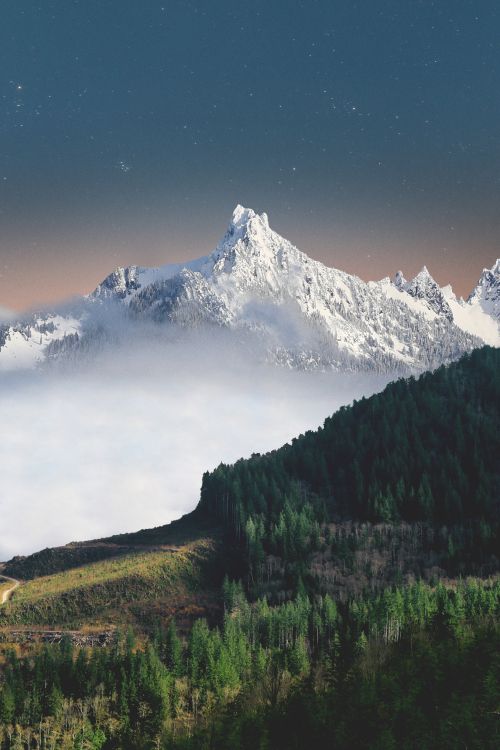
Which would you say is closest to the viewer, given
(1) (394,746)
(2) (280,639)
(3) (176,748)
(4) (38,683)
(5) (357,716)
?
(1) (394,746)

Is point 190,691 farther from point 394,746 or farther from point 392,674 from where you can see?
point 394,746

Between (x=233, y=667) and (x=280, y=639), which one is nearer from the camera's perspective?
(x=233, y=667)

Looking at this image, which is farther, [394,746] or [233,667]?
[233,667]

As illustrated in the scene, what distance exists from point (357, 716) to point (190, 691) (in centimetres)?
5372

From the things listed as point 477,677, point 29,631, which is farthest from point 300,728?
point 29,631

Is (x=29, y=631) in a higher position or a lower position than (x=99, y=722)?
higher

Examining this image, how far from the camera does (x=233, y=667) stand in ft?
470

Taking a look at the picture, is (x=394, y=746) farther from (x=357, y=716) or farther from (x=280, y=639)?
(x=280, y=639)

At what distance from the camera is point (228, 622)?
181 m

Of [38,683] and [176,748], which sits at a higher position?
[38,683]

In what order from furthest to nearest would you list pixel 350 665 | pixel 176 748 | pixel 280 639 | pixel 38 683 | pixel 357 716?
pixel 280 639
pixel 38 683
pixel 350 665
pixel 176 748
pixel 357 716

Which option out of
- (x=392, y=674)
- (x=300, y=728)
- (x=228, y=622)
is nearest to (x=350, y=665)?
(x=392, y=674)

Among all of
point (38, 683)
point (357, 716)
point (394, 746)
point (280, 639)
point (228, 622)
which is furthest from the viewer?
point (228, 622)

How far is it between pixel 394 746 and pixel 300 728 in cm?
1895
